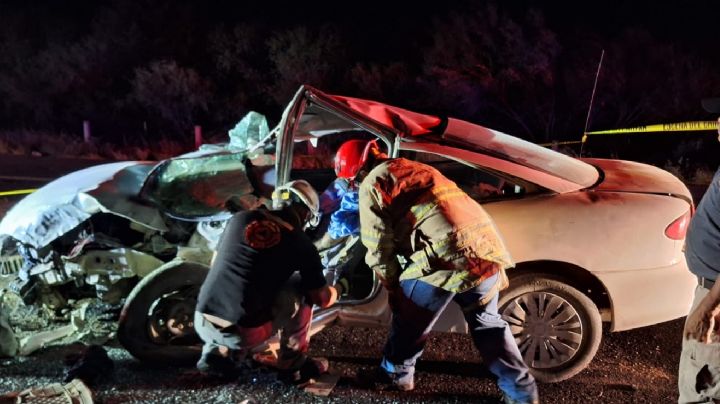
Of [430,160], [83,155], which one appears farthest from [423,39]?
[430,160]

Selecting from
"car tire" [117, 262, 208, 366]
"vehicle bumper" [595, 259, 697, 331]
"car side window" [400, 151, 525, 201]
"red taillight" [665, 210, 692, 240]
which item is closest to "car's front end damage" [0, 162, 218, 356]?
"car tire" [117, 262, 208, 366]

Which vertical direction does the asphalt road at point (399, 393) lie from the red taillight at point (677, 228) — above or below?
below

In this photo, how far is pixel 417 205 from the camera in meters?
3.52

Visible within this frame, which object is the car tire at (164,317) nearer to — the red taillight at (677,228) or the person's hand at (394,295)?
the person's hand at (394,295)

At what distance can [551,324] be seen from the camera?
4031 mm

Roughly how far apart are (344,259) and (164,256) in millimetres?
1291

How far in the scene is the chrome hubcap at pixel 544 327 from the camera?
4.02 m

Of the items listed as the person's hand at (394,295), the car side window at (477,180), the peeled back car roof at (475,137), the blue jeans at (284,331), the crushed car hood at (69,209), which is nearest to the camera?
the person's hand at (394,295)

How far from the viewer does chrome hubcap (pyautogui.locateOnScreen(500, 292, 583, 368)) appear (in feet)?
13.2

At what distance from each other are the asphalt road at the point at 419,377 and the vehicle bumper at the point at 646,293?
384mm

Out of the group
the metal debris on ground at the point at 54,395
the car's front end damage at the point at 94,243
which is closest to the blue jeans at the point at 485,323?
the car's front end damage at the point at 94,243

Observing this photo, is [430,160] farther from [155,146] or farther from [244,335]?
[155,146]

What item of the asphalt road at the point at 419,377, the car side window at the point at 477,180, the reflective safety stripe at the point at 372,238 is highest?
the reflective safety stripe at the point at 372,238

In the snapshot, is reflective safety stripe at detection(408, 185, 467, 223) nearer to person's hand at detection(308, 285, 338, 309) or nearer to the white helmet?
the white helmet
